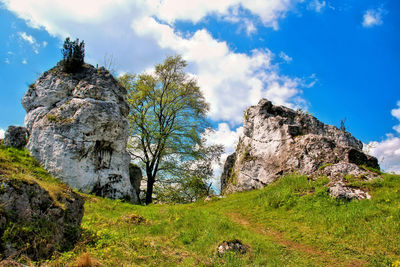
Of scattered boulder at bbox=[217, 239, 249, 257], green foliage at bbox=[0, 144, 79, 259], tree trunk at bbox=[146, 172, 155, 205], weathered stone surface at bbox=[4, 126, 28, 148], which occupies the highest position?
weathered stone surface at bbox=[4, 126, 28, 148]

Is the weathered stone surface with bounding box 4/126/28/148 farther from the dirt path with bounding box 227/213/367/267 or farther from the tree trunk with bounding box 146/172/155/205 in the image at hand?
the dirt path with bounding box 227/213/367/267

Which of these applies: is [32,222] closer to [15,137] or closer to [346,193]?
[346,193]

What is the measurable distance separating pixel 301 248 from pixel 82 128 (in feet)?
51.1

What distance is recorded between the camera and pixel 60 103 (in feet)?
61.6

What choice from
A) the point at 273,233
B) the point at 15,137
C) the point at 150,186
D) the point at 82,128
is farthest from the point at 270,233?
the point at 150,186

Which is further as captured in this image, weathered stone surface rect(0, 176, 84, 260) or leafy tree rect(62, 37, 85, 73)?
leafy tree rect(62, 37, 85, 73)

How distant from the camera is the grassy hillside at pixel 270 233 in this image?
6461 millimetres

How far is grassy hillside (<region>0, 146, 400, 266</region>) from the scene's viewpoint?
6.46m

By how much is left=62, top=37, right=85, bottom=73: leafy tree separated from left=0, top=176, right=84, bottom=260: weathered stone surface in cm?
1707

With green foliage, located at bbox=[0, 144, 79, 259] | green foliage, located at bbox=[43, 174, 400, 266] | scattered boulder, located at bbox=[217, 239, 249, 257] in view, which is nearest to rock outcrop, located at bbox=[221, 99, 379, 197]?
green foliage, located at bbox=[43, 174, 400, 266]

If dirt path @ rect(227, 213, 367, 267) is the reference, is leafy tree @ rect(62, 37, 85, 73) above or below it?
above

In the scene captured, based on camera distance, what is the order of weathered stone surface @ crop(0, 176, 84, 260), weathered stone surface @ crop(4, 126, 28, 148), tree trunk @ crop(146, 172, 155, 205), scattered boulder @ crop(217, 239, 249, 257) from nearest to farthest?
weathered stone surface @ crop(0, 176, 84, 260) < scattered boulder @ crop(217, 239, 249, 257) < weathered stone surface @ crop(4, 126, 28, 148) < tree trunk @ crop(146, 172, 155, 205)

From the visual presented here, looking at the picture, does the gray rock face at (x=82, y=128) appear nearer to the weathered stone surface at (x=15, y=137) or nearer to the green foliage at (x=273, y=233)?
the weathered stone surface at (x=15, y=137)

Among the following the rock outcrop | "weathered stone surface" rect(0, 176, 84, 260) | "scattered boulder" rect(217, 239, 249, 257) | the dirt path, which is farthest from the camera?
the rock outcrop
